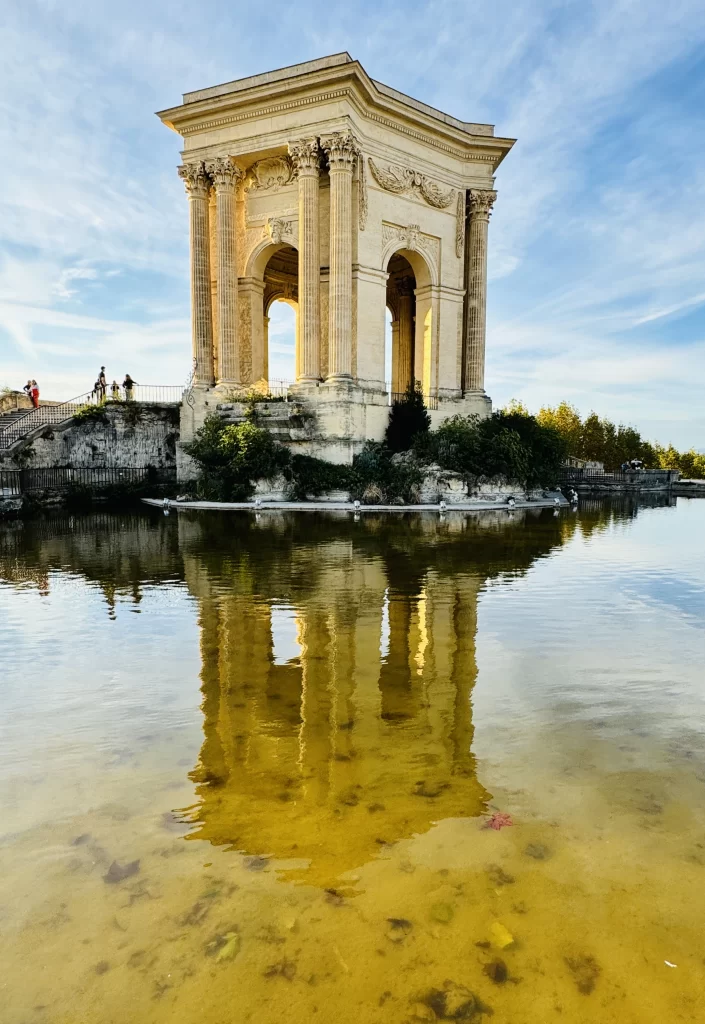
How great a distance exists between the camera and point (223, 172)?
23703 mm

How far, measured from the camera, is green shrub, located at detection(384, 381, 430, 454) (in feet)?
75.9

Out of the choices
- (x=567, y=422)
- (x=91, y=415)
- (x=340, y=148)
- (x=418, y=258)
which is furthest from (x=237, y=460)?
(x=567, y=422)

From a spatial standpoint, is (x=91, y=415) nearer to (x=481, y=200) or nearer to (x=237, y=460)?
(x=237, y=460)

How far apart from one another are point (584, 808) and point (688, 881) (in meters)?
0.58

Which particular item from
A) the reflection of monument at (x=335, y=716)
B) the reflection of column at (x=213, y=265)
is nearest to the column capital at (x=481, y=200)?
the reflection of column at (x=213, y=265)

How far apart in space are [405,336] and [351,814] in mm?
31104

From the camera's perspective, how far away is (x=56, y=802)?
10.4 ft

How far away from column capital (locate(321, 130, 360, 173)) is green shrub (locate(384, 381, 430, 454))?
8697mm

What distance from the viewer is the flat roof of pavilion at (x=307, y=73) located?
21.0 metres

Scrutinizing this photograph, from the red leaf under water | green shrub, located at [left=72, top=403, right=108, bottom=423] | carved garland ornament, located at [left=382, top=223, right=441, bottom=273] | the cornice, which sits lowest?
the red leaf under water

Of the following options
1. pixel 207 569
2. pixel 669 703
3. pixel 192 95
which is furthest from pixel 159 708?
pixel 192 95

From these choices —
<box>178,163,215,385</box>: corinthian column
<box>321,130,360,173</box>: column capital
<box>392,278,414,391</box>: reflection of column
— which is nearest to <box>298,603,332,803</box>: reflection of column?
<box>178,163,215,385</box>: corinthian column

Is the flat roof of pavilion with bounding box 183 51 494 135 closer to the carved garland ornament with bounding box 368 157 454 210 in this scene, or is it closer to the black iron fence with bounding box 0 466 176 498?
the carved garland ornament with bounding box 368 157 454 210

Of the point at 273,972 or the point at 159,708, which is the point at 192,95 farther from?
the point at 273,972
